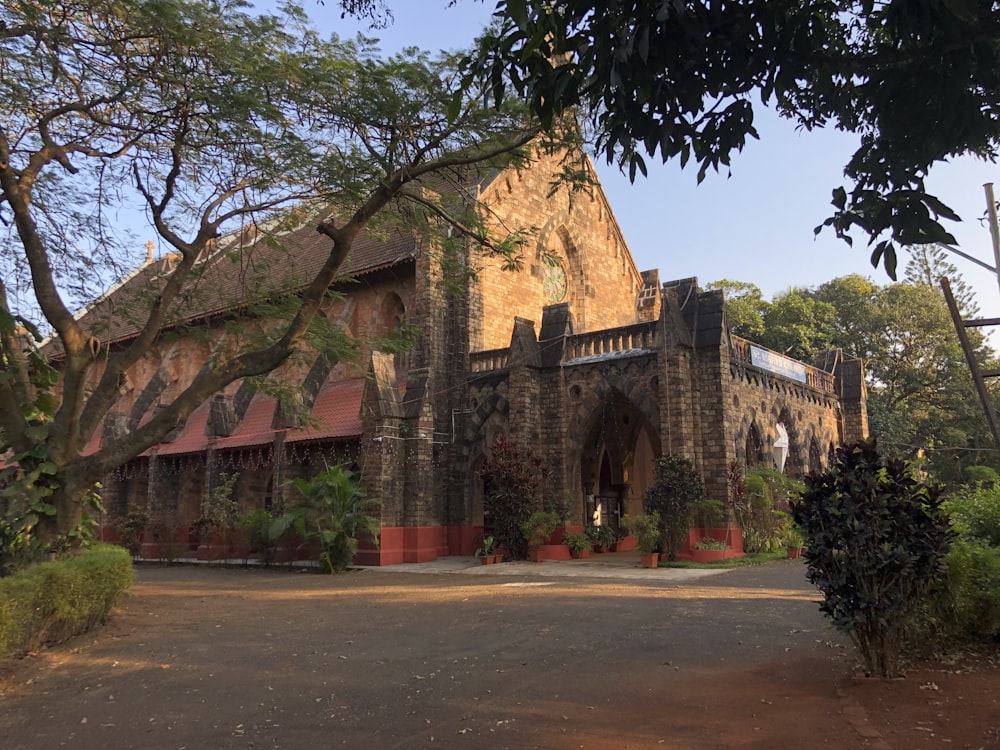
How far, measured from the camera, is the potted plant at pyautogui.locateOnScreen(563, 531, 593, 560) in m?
18.7

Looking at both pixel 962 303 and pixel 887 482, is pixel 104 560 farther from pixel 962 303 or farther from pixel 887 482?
pixel 962 303

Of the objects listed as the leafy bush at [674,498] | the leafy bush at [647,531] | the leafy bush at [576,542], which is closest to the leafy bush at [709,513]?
the leafy bush at [674,498]

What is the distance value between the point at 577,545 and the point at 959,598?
12768 mm

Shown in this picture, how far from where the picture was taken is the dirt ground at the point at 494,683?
4902 millimetres

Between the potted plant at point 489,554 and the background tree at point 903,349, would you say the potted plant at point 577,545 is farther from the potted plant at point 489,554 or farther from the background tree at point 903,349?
the background tree at point 903,349

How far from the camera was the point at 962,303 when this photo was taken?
36.3 m

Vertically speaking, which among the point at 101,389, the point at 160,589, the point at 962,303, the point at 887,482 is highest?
the point at 962,303

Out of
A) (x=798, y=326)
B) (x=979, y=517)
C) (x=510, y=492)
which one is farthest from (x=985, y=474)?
(x=798, y=326)

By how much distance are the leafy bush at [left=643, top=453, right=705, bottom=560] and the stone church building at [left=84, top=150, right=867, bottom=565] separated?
54 centimetres

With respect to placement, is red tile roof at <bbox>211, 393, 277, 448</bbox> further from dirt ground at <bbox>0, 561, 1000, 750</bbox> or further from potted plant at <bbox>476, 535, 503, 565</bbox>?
dirt ground at <bbox>0, 561, 1000, 750</bbox>

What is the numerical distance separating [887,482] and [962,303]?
3609 cm

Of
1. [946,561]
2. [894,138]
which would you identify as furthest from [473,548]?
[894,138]

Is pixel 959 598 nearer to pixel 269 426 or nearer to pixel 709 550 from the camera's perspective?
pixel 709 550

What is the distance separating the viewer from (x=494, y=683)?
632 cm
